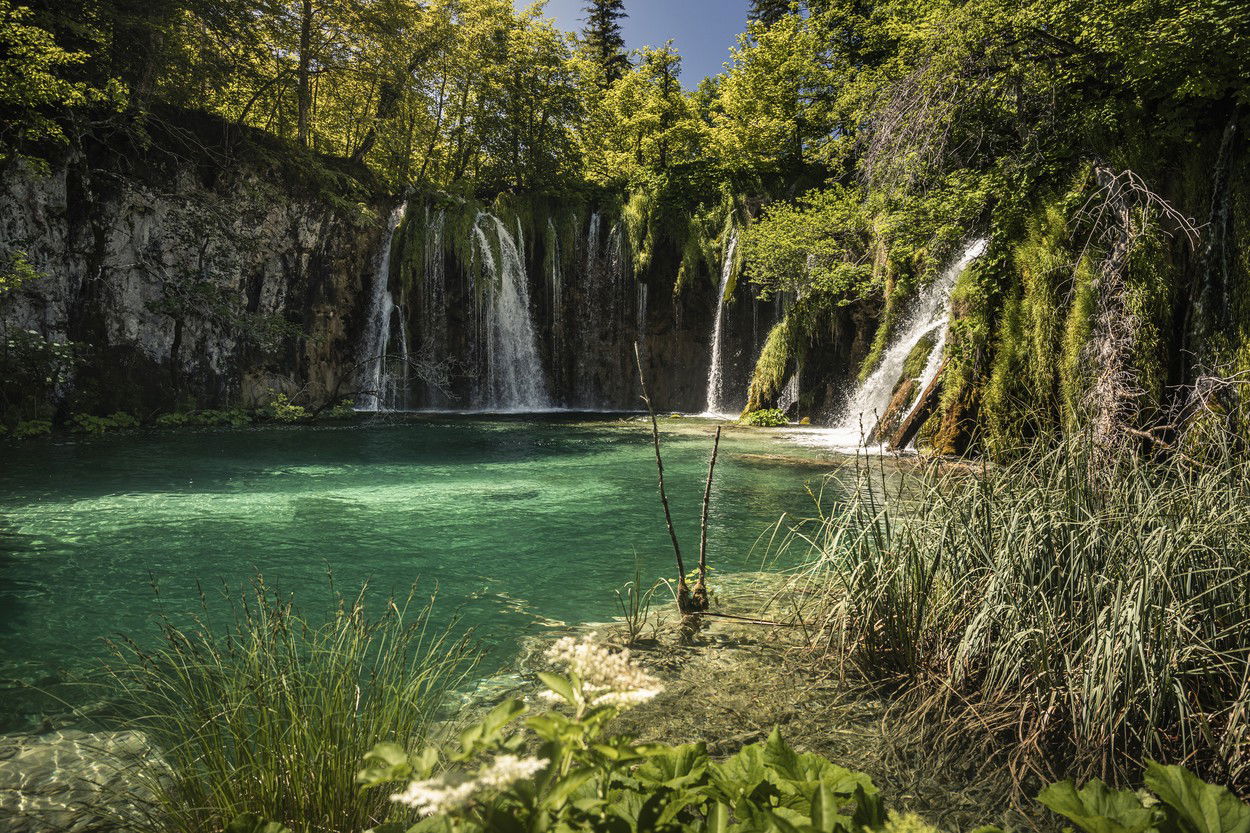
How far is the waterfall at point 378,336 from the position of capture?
23.2 metres

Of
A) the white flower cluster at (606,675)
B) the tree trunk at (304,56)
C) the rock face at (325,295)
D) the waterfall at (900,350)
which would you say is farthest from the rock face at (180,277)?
the white flower cluster at (606,675)

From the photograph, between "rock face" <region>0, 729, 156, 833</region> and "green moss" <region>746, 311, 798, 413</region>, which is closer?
"rock face" <region>0, 729, 156, 833</region>

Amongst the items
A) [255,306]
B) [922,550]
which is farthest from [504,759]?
[255,306]

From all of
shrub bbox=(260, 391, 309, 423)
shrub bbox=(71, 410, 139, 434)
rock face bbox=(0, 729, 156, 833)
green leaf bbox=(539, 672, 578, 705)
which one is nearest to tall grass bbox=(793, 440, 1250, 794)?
green leaf bbox=(539, 672, 578, 705)

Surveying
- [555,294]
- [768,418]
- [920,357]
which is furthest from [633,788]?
[555,294]

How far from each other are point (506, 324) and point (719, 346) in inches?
302

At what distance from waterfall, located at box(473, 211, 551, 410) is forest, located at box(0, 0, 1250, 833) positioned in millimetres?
161

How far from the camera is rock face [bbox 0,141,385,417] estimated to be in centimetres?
1569

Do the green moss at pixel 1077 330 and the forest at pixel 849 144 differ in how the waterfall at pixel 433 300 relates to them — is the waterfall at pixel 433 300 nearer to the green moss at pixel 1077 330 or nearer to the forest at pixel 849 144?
the forest at pixel 849 144

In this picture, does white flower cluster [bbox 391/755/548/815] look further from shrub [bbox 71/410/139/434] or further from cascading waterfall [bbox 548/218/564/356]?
cascading waterfall [bbox 548/218/564/356]

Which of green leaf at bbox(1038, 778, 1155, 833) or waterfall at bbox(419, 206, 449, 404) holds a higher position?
waterfall at bbox(419, 206, 449, 404)

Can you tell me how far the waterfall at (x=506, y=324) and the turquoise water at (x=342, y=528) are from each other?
1140 cm

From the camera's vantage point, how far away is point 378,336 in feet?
77.5

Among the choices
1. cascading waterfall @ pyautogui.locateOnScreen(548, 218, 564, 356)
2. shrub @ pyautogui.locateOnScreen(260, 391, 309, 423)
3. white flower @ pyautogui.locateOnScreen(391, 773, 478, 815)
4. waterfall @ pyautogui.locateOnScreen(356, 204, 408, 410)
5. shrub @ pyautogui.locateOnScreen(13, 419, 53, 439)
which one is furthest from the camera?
cascading waterfall @ pyautogui.locateOnScreen(548, 218, 564, 356)
